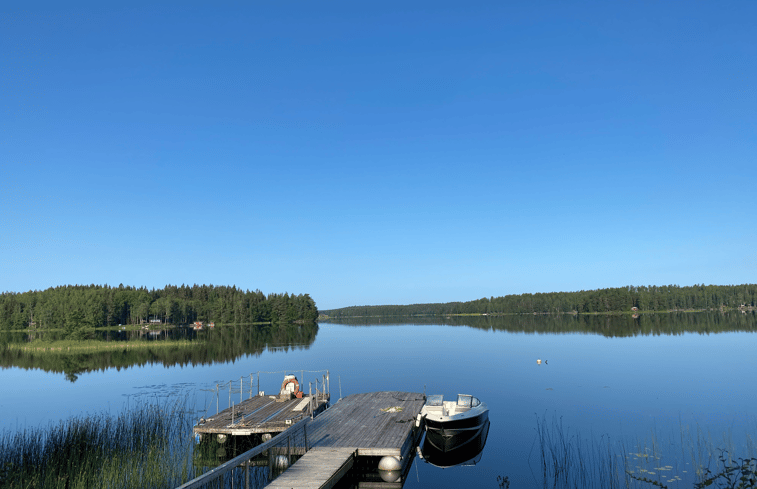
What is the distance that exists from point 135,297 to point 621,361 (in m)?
160

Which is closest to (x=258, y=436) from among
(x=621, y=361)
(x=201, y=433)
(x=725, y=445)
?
(x=201, y=433)

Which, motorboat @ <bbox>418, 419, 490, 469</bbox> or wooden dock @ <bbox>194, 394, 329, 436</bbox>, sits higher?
wooden dock @ <bbox>194, 394, 329, 436</bbox>

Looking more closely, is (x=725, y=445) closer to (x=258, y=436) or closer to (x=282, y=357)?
(x=258, y=436)

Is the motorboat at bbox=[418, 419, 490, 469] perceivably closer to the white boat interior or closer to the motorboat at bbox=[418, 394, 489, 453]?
the motorboat at bbox=[418, 394, 489, 453]

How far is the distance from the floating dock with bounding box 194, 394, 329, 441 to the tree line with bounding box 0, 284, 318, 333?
386 ft

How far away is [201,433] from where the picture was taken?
18.9m

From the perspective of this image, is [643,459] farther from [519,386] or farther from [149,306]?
[149,306]

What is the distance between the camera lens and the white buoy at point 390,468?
1590cm

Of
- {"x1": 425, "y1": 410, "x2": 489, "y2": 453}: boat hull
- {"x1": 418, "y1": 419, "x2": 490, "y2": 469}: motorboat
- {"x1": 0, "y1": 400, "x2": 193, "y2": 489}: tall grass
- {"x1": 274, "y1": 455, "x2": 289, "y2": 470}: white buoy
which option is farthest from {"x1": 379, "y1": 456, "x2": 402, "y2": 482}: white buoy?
{"x1": 0, "y1": 400, "x2": 193, "y2": 489}: tall grass

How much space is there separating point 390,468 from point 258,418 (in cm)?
770

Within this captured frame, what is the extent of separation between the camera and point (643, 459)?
17.5 meters

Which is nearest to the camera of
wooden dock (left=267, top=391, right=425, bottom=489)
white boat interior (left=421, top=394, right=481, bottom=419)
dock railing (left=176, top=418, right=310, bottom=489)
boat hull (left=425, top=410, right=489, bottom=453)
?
wooden dock (left=267, top=391, right=425, bottom=489)

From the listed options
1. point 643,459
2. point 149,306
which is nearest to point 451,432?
point 643,459

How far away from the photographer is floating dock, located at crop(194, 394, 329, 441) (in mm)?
18859
